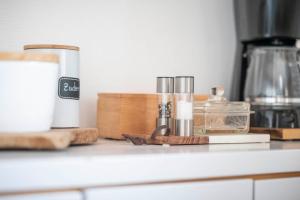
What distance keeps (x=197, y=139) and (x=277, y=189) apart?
19cm

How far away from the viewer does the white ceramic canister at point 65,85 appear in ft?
3.15

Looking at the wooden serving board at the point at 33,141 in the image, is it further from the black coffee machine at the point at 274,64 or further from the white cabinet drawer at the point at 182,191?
the black coffee machine at the point at 274,64

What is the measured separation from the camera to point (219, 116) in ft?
3.59

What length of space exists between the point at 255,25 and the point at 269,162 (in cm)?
50

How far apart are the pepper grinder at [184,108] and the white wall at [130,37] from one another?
0.29 meters

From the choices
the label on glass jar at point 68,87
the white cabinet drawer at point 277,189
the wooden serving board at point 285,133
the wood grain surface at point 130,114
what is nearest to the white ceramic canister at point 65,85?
the label on glass jar at point 68,87

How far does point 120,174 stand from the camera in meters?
0.71

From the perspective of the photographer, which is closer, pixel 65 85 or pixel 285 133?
pixel 65 85

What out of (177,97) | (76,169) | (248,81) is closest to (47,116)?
(76,169)

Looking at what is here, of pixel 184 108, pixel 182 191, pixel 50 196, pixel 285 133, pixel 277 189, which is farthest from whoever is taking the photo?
pixel 285 133

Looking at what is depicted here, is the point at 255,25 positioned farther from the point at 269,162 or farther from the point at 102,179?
the point at 102,179

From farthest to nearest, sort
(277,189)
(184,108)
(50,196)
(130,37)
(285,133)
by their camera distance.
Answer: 1. (130,37)
2. (285,133)
3. (184,108)
4. (277,189)
5. (50,196)

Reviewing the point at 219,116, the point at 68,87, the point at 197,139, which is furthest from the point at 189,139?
Result: the point at 68,87

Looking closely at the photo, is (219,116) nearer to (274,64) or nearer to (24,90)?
(274,64)
